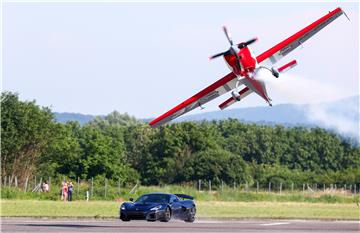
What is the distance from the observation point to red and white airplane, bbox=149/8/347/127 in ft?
140

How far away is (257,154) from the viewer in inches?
5330

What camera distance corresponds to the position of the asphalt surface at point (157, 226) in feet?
108

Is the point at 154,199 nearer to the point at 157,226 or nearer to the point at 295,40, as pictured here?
the point at 157,226

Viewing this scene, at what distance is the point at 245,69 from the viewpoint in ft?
140

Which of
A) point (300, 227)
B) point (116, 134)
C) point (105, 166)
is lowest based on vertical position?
point (300, 227)

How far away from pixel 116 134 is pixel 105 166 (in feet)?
147

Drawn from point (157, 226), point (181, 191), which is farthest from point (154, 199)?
point (181, 191)

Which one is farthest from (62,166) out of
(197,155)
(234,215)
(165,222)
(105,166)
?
(165,222)

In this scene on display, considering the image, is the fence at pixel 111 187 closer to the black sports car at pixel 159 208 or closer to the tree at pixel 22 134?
the tree at pixel 22 134

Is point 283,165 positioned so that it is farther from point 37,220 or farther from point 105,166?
point 37,220

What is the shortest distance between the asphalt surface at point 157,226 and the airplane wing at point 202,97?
782 cm

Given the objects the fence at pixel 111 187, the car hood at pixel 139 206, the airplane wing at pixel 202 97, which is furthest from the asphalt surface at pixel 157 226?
the fence at pixel 111 187

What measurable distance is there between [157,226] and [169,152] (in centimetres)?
7709

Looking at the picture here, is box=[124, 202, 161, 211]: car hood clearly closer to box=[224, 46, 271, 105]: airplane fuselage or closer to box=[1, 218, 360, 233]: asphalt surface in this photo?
box=[1, 218, 360, 233]: asphalt surface
